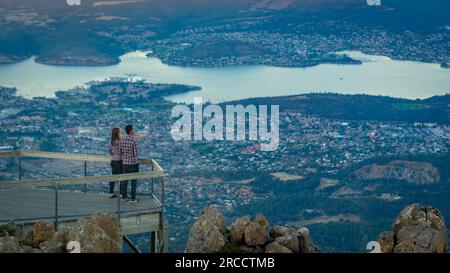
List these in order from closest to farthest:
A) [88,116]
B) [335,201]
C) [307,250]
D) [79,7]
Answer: [307,250] < [335,201] < [88,116] < [79,7]

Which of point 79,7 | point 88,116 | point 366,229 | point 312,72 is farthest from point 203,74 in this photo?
point 366,229

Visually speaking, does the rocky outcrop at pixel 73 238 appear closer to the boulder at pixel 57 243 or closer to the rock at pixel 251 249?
the boulder at pixel 57 243

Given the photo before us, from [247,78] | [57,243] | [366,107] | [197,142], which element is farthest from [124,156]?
[247,78]

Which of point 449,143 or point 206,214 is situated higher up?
point 206,214

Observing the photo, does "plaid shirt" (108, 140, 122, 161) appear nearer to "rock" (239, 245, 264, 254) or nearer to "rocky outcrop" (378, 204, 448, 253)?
"rock" (239, 245, 264, 254)

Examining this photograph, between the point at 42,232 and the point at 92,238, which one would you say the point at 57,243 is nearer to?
the point at 92,238

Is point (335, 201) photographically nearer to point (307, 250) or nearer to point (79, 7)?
point (307, 250)
